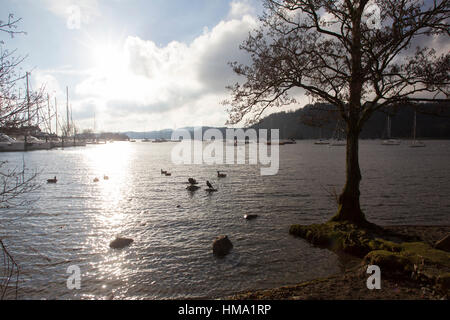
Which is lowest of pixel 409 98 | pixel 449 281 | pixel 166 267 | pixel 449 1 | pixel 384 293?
pixel 166 267

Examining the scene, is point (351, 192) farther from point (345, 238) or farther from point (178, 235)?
point (178, 235)

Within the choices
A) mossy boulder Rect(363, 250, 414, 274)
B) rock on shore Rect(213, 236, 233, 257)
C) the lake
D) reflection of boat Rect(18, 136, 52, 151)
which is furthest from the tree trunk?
reflection of boat Rect(18, 136, 52, 151)

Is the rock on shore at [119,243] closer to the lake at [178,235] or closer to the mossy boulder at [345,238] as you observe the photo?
the lake at [178,235]

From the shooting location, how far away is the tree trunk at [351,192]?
1295 cm

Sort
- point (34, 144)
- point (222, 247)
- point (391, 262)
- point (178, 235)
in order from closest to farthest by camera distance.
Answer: point (391, 262) → point (222, 247) → point (178, 235) → point (34, 144)

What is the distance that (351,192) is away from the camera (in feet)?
43.8

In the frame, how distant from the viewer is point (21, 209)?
66.9ft

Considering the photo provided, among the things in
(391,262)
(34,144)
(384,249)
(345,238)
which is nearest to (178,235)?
(345,238)

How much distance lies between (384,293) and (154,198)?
67.9ft

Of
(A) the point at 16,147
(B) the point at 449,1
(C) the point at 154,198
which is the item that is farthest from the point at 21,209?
(A) the point at 16,147

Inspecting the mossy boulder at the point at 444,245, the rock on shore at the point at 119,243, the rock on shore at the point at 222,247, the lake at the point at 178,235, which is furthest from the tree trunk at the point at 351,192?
the rock on shore at the point at 119,243
